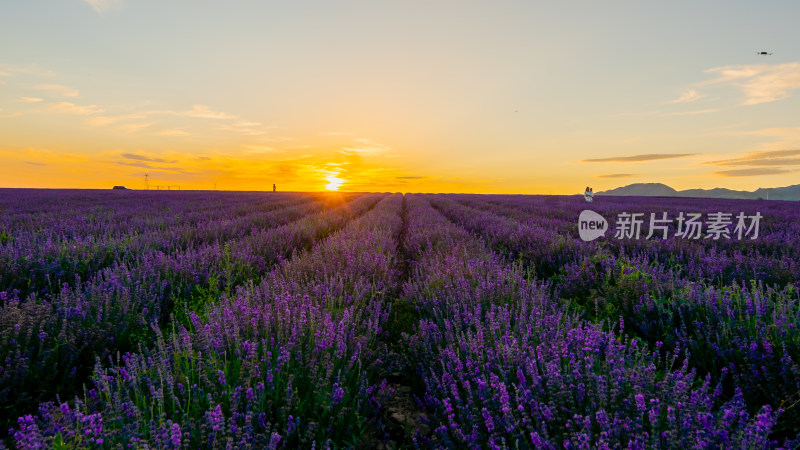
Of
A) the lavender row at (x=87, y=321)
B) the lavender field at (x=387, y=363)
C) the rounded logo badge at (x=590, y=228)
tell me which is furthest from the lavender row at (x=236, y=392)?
the rounded logo badge at (x=590, y=228)

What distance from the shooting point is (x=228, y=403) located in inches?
65.0

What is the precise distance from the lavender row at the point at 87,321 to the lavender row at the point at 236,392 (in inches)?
12.4

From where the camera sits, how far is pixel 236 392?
1.53 m

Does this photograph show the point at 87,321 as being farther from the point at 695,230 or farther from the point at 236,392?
the point at 695,230

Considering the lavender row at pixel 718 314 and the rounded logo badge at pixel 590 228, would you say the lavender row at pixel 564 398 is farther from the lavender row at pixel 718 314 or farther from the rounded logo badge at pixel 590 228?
the rounded logo badge at pixel 590 228

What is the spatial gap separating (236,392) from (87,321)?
6.26 feet

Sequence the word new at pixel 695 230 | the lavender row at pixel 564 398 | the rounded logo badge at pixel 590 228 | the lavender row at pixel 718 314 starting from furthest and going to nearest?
the word new at pixel 695 230
the rounded logo badge at pixel 590 228
the lavender row at pixel 718 314
the lavender row at pixel 564 398

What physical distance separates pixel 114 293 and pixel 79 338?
780 mm

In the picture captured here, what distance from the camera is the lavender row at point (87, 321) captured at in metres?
2.20

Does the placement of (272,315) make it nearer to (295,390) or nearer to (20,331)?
(295,390)

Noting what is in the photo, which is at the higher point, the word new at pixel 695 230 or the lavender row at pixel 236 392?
the word new at pixel 695 230

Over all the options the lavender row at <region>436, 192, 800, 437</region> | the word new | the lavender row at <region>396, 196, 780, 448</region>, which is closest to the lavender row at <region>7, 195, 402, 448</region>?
the lavender row at <region>396, 196, 780, 448</region>

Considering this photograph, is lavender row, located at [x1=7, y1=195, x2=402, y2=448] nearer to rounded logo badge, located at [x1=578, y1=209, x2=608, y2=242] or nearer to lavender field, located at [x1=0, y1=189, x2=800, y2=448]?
lavender field, located at [x1=0, y1=189, x2=800, y2=448]

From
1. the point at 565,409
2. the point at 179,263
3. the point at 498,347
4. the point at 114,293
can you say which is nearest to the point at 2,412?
the point at 114,293
